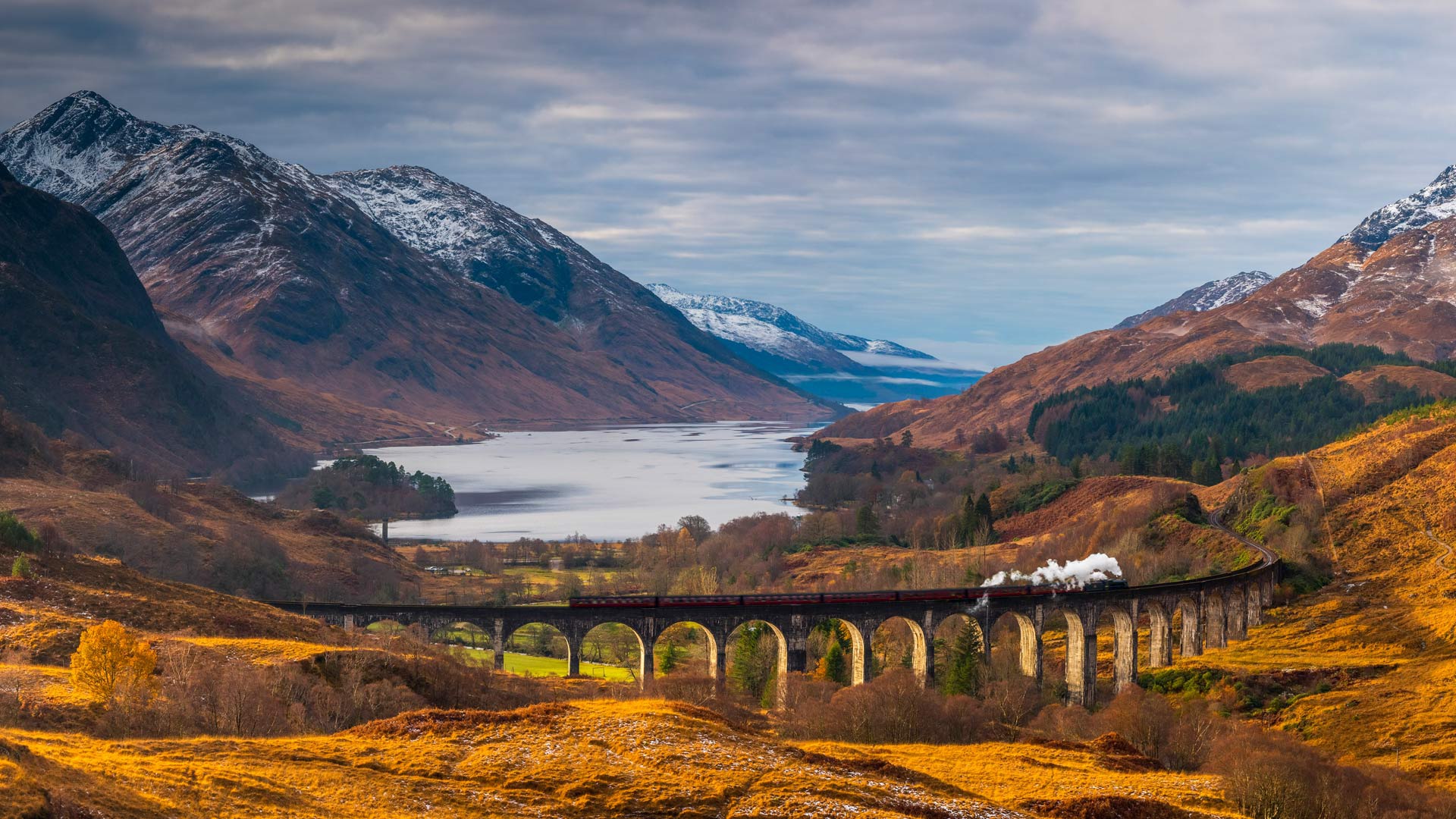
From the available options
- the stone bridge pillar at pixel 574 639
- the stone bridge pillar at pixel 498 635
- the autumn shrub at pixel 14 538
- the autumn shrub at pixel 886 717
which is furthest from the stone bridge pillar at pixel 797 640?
the autumn shrub at pixel 14 538

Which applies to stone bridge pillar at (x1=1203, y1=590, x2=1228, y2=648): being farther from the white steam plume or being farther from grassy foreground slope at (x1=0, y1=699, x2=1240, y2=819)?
grassy foreground slope at (x1=0, y1=699, x2=1240, y2=819)

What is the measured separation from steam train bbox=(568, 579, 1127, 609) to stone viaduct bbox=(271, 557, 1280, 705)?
161 mm

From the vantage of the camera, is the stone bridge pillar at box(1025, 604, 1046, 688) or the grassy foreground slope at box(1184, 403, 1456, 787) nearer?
the grassy foreground slope at box(1184, 403, 1456, 787)

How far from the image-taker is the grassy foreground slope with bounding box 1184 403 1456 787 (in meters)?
75.4

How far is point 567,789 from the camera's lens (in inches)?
1758

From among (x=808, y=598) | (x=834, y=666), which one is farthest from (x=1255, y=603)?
Result: (x=808, y=598)

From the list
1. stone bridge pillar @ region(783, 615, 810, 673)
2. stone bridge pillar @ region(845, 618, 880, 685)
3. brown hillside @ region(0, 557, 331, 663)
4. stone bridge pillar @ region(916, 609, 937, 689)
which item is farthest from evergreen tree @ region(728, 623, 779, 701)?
brown hillside @ region(0, 557, 331, 663)

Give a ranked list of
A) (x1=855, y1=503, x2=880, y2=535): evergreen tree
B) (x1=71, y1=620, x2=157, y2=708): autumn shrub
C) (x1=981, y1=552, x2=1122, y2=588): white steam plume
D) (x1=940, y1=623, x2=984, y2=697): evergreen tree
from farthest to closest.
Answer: (x1=855, y1=503, x2=880, y2=535): evergreen tree → (x1=981, y1=552, x2=1122, y2=588): white steam plume → (x1=940, y1=623, x2=984, y2=697): evergreen tree → (x1=71, y1=620, x2=157, y2=708): autumn shrub

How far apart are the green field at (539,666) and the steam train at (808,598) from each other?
19.6 ft

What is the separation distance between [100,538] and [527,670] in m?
52.2

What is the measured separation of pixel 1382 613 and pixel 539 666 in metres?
65.9

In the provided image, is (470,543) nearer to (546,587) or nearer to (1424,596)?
(546,587)

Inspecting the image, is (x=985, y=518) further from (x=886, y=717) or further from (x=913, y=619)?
(x=886, y=717)

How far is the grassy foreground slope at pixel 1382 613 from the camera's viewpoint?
75.4 meters
